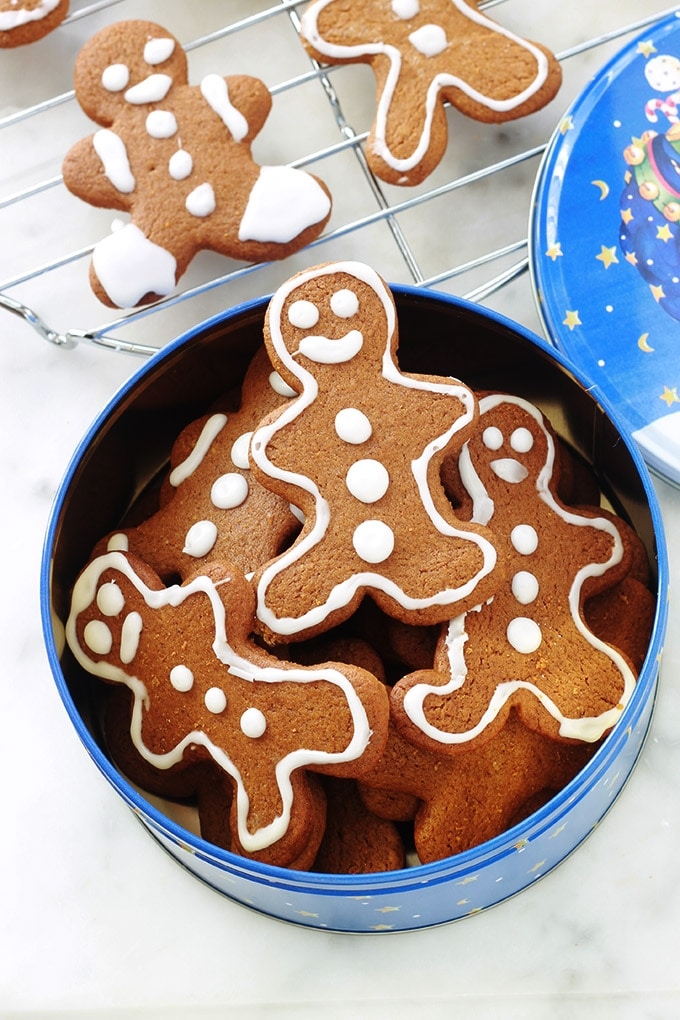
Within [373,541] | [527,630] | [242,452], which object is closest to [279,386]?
[242,452]

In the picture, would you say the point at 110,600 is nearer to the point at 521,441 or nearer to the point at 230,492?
the point at 230,492

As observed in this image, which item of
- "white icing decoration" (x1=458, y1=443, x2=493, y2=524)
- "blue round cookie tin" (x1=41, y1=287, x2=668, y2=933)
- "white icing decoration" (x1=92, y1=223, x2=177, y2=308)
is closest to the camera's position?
"blue round cookie tin" (x1=41, y1=287, x2=668, y2=933)

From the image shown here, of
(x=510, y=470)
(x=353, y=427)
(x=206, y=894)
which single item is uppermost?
(x=353, y=427)

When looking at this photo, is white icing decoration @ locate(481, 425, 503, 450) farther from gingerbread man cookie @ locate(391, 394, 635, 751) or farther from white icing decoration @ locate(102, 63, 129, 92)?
white icing decoration @ locate(102, 63, 129, 92)

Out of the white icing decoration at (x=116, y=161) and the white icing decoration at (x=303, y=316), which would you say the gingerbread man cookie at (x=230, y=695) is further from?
the white icing decoration at (x=116, y=161)

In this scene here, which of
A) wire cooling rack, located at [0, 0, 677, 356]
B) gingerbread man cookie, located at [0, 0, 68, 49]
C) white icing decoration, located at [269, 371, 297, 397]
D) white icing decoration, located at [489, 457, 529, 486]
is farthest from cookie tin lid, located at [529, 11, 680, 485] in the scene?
gingerbread man cookie, located at [0, 0, 68, 49]

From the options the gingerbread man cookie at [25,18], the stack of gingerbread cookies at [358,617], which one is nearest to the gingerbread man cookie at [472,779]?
the stack of gingerbread cookies at [358,617]

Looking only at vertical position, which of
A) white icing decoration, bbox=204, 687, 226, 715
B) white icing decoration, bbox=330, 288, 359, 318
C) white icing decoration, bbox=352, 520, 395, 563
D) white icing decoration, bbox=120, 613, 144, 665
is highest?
white icing decoration, bbox=330, 288, 359, 318
